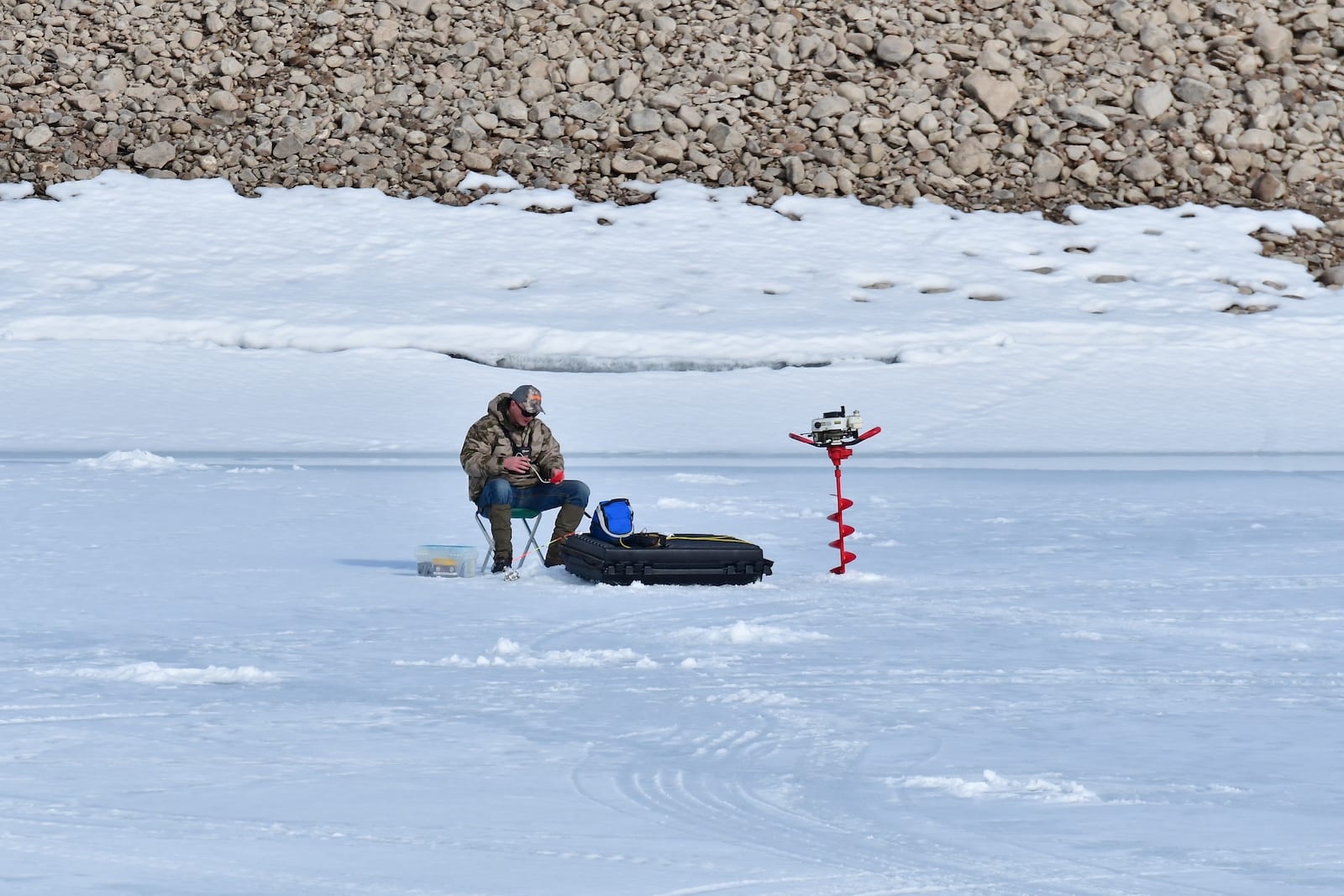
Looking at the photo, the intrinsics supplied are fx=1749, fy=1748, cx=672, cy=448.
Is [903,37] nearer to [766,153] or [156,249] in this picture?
[766,153]

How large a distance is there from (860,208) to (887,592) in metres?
16.5

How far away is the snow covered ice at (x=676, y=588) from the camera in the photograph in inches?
172

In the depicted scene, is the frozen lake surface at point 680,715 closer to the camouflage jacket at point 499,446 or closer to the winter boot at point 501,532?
the winter boot at point 501,532

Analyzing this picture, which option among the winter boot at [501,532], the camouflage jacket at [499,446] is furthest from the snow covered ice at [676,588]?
the camouflage jacket at [499,446]

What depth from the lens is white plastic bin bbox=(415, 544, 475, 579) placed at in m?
8.81

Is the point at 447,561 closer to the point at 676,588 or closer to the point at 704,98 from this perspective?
the point at 676,588

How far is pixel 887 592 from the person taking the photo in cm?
838

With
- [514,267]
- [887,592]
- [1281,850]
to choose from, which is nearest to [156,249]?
[514,267]

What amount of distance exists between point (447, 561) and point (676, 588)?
118 cm

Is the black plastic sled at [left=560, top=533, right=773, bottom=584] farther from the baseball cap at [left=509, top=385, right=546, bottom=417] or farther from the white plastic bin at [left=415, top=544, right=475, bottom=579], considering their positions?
the baseball cap at [left=509, top=385, right=546, bottom=417]

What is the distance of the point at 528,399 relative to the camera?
8.67 metres

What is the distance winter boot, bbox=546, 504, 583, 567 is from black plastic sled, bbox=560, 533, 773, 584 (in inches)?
20.0

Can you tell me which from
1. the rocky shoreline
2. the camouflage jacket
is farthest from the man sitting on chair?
the rocky shoreline

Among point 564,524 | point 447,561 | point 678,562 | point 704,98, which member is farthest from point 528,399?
point 704,98
